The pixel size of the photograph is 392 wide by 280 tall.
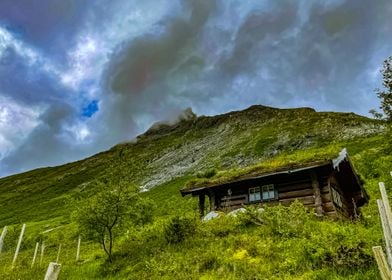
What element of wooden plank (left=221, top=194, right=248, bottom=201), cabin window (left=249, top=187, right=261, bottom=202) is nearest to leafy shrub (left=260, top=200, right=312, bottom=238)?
cabin window (left=249, top=187, right=261, bottom=202)

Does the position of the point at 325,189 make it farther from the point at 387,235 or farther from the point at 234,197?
the point at 387,235

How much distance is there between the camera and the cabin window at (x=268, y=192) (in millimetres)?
27791

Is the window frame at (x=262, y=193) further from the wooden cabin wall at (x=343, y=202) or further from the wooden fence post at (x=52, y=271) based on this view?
the wooden fence post at (x=52, y=271)

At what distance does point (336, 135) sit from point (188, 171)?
3876 centimetres

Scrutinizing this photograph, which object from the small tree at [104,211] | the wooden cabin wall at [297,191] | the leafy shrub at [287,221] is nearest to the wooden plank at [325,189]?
the wooden cabin wall at [297,191]

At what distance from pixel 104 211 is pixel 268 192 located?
439 inches

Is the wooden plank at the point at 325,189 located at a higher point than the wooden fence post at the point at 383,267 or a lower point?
higher

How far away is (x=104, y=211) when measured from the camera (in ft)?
75.4

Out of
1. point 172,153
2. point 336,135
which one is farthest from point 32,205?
point 336,135

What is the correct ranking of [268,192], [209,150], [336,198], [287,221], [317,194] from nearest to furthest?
[287,221] → [317,194] → [268,192] → [336,198] → [209,150]

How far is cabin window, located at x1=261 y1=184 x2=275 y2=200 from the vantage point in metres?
27.8

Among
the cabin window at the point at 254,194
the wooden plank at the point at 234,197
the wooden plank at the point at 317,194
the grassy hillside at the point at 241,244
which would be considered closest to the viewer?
the grassy hillside at the point at 241,244

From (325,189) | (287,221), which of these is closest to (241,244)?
(287,221)

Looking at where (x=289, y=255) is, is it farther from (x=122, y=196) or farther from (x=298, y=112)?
(x=298, y=112)
